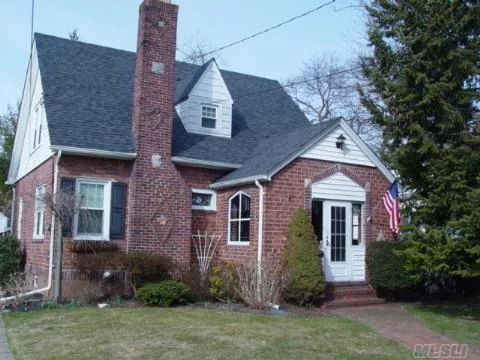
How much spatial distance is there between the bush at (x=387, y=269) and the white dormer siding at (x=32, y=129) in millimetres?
8962

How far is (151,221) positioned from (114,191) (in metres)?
1.26

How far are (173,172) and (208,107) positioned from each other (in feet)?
10.0

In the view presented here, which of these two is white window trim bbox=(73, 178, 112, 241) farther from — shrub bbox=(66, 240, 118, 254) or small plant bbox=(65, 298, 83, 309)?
small plant bbox=(65, 298, 83, 309)

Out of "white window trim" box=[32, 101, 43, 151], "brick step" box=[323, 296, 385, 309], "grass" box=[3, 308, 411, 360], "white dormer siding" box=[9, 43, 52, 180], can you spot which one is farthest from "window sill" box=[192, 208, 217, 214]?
"white window trim" box=[32, 101, 43, 151]

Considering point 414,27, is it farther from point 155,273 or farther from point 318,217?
point 155,273

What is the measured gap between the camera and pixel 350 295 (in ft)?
45.1

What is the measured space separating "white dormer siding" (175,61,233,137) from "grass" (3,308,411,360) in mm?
6988

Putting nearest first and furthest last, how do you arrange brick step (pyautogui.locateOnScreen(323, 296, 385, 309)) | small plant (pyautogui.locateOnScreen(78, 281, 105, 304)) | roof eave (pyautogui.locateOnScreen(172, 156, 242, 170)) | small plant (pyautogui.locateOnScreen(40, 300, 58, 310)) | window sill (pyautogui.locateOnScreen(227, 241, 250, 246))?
1. small plant (pyautogui.locateOnScreen(40, 300, 58, 310))
2. small plant (pyautogui.locateOnScreen(78, 281, 105, 304))
3. brick step (pyautogui.locateOnScreen(323, 296, 385, 309))
4. window sill (pyautogui.locateOnScreen(227, 241, 250, 246))
5. roof eave (pyautogui.locateOnScreen(172, 156, 242, 170))

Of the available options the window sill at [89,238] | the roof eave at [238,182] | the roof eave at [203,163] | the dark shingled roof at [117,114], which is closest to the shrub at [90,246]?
the window sill at [89,238]

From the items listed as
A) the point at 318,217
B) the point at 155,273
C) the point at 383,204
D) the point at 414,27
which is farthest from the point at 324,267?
the point at 414,27

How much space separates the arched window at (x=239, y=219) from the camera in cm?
1410

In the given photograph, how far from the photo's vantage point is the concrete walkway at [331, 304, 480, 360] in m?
9.27

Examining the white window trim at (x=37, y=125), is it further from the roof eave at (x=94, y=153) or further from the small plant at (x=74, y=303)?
the small plant at (x=74, y=303)

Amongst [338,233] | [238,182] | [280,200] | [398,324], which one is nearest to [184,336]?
[398,324]
